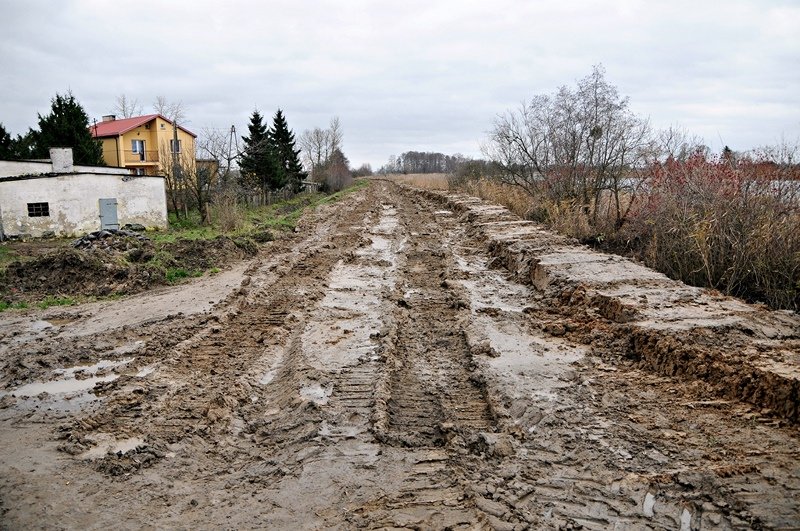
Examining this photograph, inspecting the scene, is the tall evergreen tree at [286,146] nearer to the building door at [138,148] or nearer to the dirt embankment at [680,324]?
Result: the building door at [138,148]

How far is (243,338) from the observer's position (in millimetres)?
7480

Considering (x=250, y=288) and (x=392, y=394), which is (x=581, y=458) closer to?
(x=392, y=394)

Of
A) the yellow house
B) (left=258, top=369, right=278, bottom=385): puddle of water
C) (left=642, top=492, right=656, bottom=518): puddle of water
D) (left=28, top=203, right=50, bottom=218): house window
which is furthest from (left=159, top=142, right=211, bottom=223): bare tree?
(left=642, top=492, right=656, bottom=518): puddle of water

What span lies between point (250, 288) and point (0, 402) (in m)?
4.77

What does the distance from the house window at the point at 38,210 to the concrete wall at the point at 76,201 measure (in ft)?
0.33

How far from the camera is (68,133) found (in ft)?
114

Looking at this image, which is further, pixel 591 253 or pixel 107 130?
pixel 107 130

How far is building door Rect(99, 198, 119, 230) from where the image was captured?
21.8m

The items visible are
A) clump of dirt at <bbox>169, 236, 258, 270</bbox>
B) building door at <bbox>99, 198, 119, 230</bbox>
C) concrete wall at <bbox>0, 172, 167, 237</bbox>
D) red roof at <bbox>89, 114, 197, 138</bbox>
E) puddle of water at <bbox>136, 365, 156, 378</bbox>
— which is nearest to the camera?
puddle of water at <bbox>136, 365, 156, 378</bbox>

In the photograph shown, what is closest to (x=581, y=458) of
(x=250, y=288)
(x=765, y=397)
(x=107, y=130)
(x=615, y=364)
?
(x=765, y=397)

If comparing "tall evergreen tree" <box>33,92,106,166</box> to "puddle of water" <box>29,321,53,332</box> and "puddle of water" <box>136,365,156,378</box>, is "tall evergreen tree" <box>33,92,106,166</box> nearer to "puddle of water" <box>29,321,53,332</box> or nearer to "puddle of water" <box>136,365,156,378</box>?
"puddle of water" <box>29,321,53,332</box>

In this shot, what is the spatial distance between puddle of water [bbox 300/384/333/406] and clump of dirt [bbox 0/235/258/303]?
20.7 ft

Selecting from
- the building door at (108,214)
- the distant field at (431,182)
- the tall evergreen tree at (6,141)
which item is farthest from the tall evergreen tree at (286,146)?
the building door at (108,214)

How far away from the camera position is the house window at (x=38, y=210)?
67.2ft
